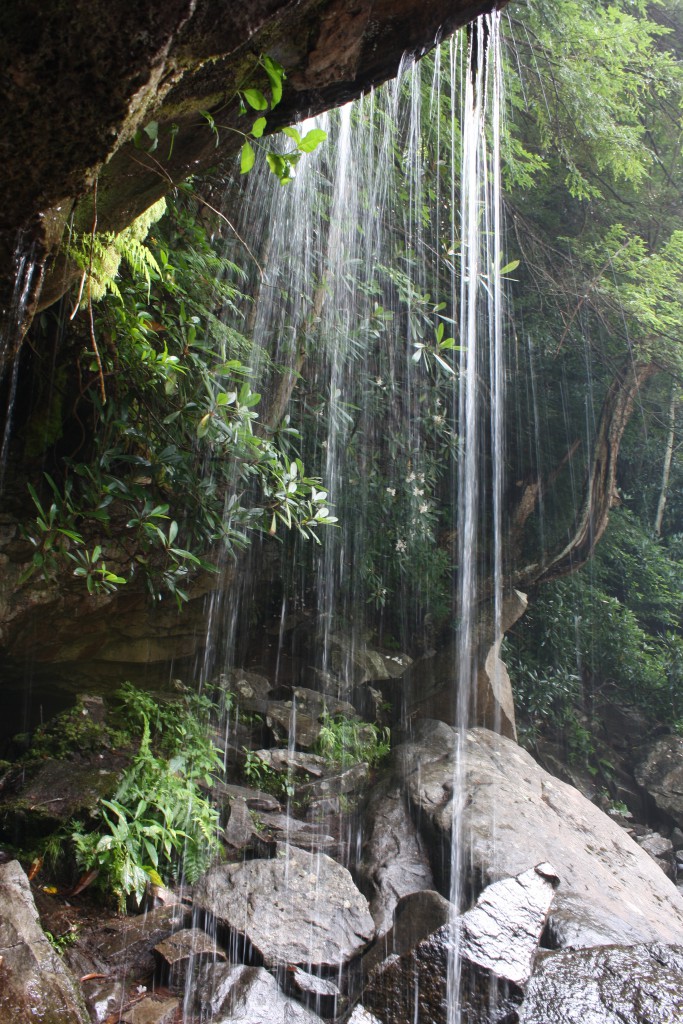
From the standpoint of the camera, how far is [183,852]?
4.66 metres

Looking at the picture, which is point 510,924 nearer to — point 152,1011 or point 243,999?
point 243,999

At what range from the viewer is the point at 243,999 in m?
3.55

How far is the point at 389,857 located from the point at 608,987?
2326mm

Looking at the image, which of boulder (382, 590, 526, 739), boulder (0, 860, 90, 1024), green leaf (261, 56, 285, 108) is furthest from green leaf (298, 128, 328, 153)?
boulder (382, 590, 526, 739)

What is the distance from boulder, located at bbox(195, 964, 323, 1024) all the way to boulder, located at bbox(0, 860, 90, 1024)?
2.15ft

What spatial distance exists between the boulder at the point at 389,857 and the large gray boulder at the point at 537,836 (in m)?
0.11

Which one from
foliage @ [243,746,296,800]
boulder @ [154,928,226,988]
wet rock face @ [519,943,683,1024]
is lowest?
boulder @ [154,928,226,988]

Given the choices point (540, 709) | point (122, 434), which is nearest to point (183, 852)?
point (122, 434)

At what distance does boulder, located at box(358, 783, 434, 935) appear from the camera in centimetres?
504

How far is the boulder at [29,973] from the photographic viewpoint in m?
2.93

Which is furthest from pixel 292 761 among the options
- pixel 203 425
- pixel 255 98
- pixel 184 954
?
pixel 255 98

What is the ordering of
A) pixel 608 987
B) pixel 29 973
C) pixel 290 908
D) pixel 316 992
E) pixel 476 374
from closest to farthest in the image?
pixel 29 973, pixel 608 987, pixel 316 992, pixel 290 908, pixel 476 374

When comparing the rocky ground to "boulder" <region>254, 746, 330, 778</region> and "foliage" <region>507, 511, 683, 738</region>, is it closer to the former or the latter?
"boulder" <region>254, 746, 330, 778</region>

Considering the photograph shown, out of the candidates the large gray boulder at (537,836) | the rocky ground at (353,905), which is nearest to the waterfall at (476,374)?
the large gray boulder at (537,836)
